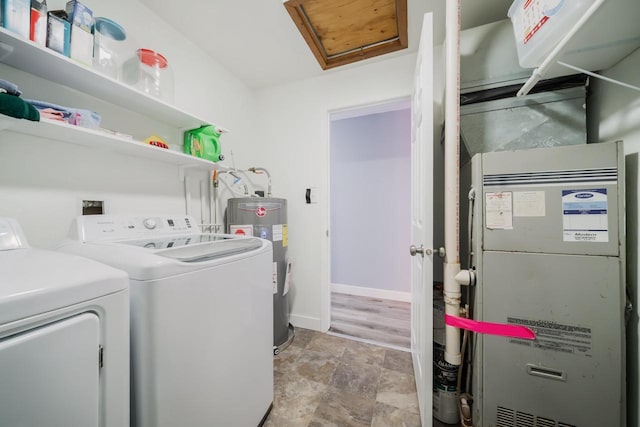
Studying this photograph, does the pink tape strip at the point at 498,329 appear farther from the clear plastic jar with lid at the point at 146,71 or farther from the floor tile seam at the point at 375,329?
the clear plastic jar with lid at the point at 146,71

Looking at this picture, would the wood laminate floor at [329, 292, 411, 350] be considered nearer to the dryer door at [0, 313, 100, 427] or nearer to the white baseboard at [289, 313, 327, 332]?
the white baseboard at [289, 313, 327, 332]

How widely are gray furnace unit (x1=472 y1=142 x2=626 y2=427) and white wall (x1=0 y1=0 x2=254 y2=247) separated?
191cm

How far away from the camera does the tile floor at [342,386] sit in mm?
1247

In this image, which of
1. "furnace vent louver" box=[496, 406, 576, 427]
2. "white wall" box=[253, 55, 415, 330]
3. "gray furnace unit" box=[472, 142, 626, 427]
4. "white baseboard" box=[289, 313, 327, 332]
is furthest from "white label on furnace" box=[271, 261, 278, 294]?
"furnace vent louver" box=[496, 406, 576, 427]

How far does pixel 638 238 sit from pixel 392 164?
2181 millimetres

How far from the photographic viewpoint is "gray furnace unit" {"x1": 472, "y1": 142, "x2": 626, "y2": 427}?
2.93 ft

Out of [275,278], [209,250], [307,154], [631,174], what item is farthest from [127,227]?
[631,174]

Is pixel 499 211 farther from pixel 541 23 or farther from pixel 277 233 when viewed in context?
pixel 277 233

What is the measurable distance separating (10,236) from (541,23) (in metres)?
2.22

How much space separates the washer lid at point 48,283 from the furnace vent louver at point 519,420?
1587 mm

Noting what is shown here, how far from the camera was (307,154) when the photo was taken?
2.22 metres

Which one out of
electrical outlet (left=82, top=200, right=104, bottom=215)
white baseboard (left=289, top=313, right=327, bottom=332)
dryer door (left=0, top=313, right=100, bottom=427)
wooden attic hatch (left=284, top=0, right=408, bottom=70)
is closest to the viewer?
dryer door (left=0, top=313, right=100, bottom=427)

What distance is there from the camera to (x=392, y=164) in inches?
115

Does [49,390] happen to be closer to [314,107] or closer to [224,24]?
[224,24]
